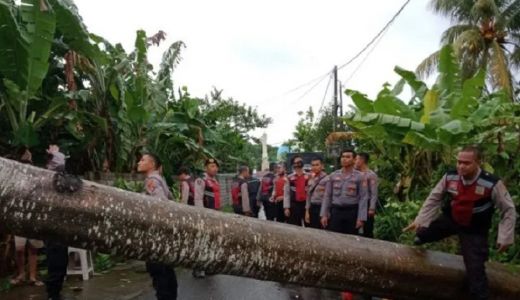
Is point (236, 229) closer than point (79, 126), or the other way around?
point (236, 229)

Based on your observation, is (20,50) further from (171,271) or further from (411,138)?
(411,138)

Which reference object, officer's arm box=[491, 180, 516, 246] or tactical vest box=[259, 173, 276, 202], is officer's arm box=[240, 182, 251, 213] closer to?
tactical vest box=[259, 173, 276, 202]

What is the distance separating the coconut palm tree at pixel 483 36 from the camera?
18.3 m

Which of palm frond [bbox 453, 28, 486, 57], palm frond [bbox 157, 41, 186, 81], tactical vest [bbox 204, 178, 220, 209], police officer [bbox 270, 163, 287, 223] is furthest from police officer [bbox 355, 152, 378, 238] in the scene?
palm frond [bbox 453, 28, 486, 57]

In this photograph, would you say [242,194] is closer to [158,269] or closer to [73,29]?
[73,29]

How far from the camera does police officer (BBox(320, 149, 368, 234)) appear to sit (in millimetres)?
6102

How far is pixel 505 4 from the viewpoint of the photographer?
763 inches

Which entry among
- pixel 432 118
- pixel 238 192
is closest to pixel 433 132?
pixel 432 118

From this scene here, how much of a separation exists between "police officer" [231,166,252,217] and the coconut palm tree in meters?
10.9

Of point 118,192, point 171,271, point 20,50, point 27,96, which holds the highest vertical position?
point 20,50

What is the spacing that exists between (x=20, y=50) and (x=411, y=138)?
486 cm

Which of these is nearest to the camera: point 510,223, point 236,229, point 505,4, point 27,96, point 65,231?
point 65,231

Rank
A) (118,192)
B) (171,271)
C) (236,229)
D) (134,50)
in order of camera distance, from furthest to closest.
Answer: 1. (134,50)
2. (171,271)
3. (236,229)
4. (118,192)

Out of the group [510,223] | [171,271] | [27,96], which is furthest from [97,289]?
[510,223]
